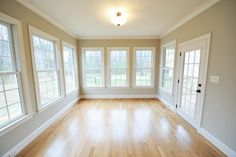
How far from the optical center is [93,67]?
4.93m

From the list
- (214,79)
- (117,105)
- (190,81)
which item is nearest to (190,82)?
(190,81)

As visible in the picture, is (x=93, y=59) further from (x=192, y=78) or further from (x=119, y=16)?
(x=192, y=78)

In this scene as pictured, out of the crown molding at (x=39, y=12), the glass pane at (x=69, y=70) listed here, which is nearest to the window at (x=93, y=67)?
the glass pane at (x=69, y=70)

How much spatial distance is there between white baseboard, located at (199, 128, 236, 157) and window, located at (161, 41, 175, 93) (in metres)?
1.69

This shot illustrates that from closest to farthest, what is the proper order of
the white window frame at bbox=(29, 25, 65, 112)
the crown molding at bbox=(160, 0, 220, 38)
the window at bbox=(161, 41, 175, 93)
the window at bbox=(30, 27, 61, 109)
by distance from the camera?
the crown molding at bbox=(160, 0, 220, 38), the white window frame at bbox=(29, 25, 65, 112), the window at bbox=(30, 27, 61, 109), the window at bbox=(161, 41, 175, 93)

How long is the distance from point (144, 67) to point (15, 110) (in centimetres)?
431

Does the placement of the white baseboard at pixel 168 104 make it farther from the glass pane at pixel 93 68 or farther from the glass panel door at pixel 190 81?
the glass pane at pixel 93 68

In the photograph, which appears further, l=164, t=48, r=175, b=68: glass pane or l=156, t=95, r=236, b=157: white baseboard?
l=164, t=48, r=175, b=68: glass pane

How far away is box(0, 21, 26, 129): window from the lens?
1774 mm

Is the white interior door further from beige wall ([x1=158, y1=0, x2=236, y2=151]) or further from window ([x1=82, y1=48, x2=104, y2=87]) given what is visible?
window ([x1=82, y1=48, x2=104, y2=87])

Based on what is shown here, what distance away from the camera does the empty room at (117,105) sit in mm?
1864

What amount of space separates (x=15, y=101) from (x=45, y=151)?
102 centimetres

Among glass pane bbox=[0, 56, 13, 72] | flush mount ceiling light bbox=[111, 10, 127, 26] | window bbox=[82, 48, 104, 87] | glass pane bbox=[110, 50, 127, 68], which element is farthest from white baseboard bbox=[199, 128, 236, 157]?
glass pane bbox=[0, 56, 13, 72]

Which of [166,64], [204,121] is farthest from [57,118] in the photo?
[166,64]
